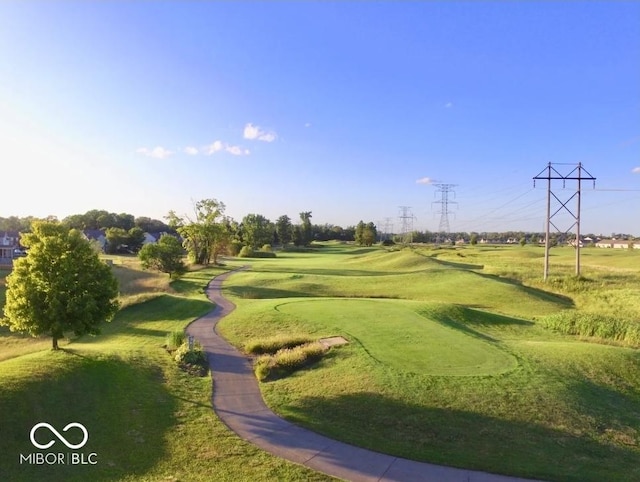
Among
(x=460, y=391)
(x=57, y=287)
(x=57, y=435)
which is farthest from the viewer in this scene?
(x=57, y=287)

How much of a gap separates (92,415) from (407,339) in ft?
38.6

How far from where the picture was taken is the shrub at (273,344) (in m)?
19.0

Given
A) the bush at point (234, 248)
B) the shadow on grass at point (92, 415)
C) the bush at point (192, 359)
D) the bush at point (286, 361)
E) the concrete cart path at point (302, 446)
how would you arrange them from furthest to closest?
the bush at point (234, 248)
the bush at point (192, 359)
the bush at point (286, 361)
the shadow on grass at point (92, 415)
the concrete cart path at point (302, 446)

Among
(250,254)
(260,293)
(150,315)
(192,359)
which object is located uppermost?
(250,254)

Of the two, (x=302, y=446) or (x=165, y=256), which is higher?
(x=165, y=256)

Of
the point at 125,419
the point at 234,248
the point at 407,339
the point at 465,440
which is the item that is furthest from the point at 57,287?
the point at 234,248

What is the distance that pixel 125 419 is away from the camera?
12.2 metres

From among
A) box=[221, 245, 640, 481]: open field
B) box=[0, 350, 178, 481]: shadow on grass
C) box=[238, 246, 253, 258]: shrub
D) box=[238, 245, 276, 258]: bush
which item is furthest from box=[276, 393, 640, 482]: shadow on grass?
box=[238, 246, 253, 258]: shrub

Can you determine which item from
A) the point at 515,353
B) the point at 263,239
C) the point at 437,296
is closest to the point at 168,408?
the point at 515,353

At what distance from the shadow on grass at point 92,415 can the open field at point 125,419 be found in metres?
0.02

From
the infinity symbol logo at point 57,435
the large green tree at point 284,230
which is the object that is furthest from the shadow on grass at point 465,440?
the large green tree at point 284,230

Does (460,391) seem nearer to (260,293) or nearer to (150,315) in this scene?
(150,315)

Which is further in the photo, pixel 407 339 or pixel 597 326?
pixel 597 326

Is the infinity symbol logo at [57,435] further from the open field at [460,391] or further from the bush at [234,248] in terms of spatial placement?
the bush at [234,248]
